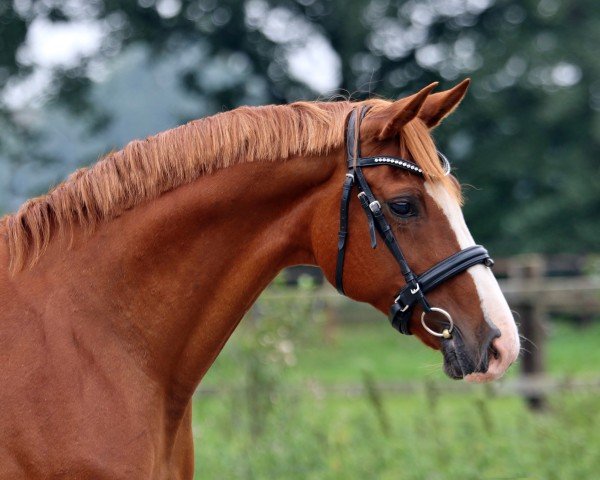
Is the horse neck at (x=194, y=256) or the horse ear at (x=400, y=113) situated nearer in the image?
the horse ear at (x=400, y=113)

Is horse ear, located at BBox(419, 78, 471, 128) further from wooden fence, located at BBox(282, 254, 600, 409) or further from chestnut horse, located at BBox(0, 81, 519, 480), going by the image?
wooden fence, located at BBox(282, 254, 600, 409)

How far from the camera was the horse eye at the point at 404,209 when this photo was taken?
319cm

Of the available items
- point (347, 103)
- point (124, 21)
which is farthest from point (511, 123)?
point (347, 103)

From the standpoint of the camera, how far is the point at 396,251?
317cm

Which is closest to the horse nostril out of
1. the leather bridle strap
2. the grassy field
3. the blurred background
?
the leather bridle strap

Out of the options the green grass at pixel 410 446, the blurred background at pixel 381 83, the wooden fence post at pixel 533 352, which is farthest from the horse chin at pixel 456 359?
the blurred background at pixel 381 83

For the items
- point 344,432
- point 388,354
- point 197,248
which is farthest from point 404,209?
point 388,354

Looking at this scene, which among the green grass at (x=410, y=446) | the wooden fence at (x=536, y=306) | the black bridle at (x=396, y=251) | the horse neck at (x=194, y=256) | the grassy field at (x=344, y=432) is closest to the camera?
the black bridle at (x=396, y=251)

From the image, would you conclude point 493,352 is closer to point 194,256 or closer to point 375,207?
point 375,207

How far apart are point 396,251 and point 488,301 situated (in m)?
0.36

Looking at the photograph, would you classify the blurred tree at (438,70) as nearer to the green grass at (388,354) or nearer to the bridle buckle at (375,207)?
the green grass at (388,354)

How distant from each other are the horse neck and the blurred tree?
17.8 metres

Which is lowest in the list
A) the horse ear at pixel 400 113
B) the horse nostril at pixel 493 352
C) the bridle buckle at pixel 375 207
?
the horse nostril at pixel 493 352

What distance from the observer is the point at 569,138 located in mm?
21781
